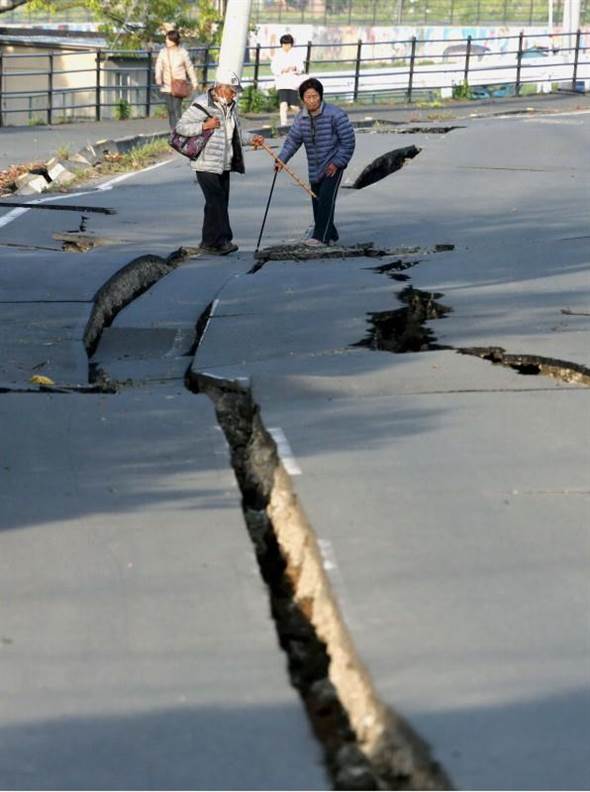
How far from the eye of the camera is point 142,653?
4.70m

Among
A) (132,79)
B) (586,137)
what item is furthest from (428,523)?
(132,79)

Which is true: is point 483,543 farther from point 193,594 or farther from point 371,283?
point 371,283

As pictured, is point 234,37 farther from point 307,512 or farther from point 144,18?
point 144,18

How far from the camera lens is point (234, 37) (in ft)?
58.8

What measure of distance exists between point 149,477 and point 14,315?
429 cm

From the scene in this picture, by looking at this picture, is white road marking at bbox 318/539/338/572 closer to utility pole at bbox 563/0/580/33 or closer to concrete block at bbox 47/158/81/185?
concrete block at bbox 47/158/81/185

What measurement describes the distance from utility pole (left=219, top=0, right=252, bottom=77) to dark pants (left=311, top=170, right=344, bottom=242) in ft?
12.5

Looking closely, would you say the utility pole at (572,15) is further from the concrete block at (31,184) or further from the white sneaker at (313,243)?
the white sneaker at (313,243)

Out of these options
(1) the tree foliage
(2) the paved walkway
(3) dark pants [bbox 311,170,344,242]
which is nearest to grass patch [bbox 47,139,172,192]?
(2) the paved walkway

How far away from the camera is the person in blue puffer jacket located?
1409 cm

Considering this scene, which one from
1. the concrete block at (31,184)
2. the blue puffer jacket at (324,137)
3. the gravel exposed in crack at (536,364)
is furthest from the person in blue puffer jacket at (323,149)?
the concrete block at (31,184)

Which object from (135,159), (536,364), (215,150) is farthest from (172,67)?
(536,364)

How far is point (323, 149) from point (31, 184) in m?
7.09

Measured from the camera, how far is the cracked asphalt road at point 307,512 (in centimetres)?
411
